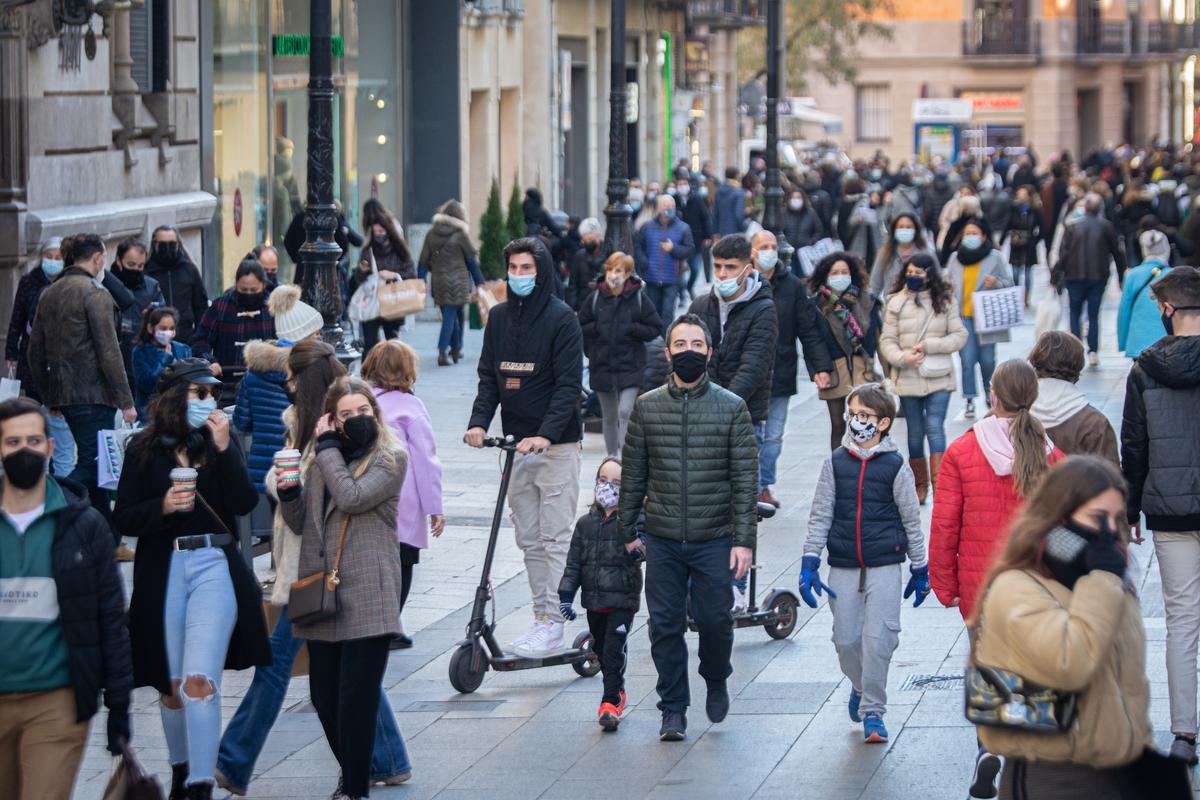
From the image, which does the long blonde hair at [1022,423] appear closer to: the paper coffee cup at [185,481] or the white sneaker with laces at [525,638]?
the white sneaker with laces at [525,638]

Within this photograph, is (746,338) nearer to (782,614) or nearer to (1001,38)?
(782,614)

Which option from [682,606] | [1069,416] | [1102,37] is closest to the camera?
[682,606]

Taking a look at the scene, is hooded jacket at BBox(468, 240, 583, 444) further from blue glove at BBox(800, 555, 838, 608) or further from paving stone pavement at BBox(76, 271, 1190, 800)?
blue glove at BBox(800, 555, 838, 608)

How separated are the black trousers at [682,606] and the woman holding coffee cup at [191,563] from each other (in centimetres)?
178

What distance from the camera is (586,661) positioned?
962cm

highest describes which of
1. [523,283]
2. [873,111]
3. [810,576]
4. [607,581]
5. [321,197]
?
[873,111]

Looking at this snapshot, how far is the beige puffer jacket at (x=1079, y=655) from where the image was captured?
16.8 feet

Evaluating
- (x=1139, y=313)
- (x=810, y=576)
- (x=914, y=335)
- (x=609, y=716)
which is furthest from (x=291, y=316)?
(x=1139, y=313)

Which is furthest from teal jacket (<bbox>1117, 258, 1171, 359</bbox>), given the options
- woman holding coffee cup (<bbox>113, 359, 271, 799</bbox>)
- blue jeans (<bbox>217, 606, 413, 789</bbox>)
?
woman holding coffee cup (<bbox>113, 359, 271, 799</bbox>)

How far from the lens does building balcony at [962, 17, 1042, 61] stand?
76500mm

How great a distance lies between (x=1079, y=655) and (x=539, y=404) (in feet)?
16.7

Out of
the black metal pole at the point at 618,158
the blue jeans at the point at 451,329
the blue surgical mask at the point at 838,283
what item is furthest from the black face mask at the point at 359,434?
the blue jeans at the point at 451,329

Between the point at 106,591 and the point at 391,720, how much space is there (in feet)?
5.43

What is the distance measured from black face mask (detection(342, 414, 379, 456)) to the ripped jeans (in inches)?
22.6
